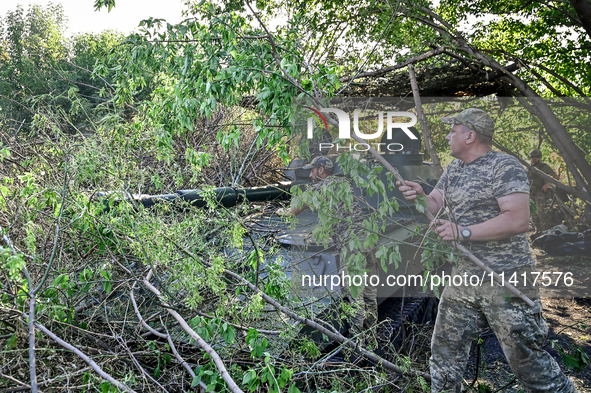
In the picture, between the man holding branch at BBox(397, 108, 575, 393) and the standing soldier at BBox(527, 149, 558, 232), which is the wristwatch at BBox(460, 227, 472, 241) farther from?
the standing soldier at BBox(527, 149, 558, 232)

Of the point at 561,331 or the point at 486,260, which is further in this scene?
the point at 561,331

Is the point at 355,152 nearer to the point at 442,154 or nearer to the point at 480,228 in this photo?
the point at 480,228

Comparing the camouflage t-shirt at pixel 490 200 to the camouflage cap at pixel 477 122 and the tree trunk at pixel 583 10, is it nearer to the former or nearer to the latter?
the camouflage cap at pixel 477 122

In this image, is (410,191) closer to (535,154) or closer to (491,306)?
(491,306)

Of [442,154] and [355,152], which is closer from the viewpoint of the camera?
[355,152]

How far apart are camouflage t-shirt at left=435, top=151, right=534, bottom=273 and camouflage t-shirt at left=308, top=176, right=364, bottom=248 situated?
61 centimetres

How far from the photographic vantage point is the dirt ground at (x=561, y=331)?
394 centimetres

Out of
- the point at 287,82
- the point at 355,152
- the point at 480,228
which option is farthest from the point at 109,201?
the point at 480,228

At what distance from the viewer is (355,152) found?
331cm

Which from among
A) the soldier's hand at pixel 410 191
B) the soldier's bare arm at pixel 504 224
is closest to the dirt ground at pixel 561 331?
the soldier's bare arm at pixel 504 224

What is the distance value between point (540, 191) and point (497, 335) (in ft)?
19.5

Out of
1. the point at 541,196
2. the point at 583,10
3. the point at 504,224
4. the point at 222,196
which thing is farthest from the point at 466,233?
the point at 541,196

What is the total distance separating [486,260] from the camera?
3080 millimetres

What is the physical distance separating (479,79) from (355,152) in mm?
5337
